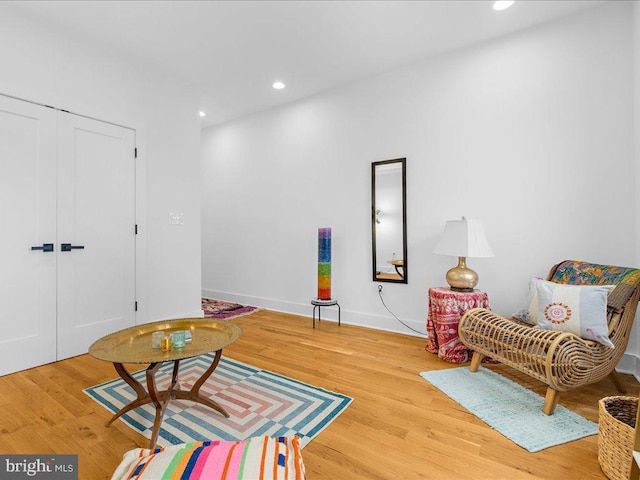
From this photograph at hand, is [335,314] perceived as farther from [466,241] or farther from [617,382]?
[617,382]

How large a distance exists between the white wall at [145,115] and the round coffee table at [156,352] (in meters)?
1.60

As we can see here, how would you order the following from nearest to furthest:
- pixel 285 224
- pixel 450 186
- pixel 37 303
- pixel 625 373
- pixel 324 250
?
pixel 625 373, pixel 37 303, pixel 450 186, pixel 324 250, pixel 285 224

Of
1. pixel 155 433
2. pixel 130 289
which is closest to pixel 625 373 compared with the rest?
pixel 155 433

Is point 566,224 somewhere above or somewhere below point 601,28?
below

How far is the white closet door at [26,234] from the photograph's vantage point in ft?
8.30

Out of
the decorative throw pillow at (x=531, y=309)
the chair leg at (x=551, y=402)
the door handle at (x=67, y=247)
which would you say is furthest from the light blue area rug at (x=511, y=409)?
the door handle at (x=67, y=247)

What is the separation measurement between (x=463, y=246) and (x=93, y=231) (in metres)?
3.31

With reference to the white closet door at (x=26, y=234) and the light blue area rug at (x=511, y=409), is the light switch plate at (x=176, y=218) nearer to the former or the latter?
the white closet door at (x=26, y=234)

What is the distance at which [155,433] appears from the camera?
1.62m

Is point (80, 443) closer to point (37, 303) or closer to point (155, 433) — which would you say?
point (155, 433)

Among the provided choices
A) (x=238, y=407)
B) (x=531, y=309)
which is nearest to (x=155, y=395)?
(x=238, y=407)

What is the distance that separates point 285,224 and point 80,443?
3192 millimetres

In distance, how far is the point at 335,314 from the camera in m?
4.06

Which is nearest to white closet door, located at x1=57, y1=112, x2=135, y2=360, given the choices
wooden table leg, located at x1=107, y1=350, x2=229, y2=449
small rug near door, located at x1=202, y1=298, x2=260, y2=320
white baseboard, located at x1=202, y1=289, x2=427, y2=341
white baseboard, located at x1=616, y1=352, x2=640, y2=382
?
small rug near door, located at x1=202, y1=298, x2=260, y2=320
